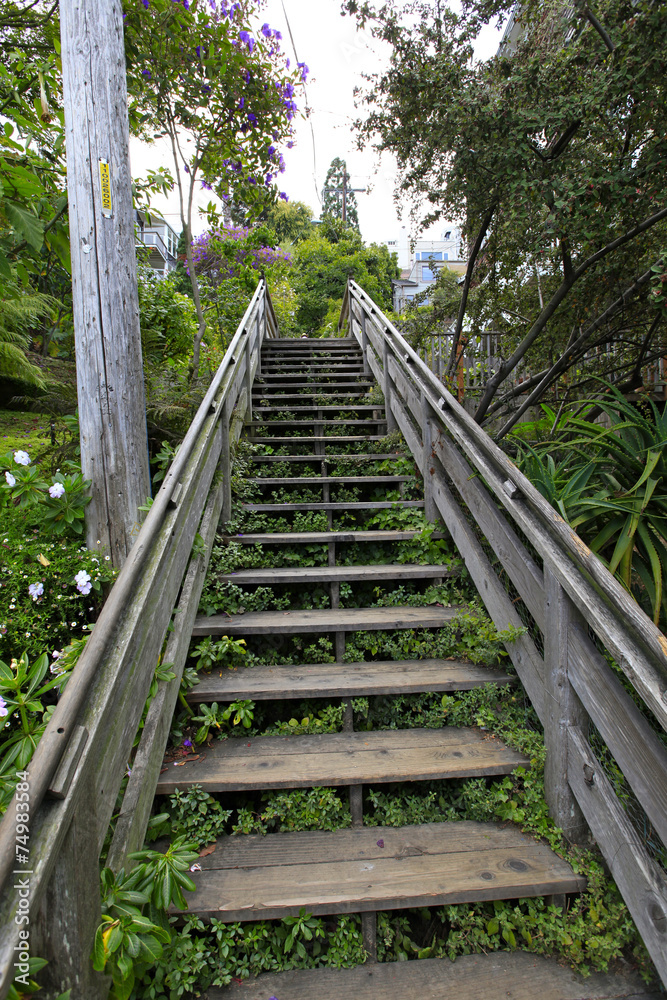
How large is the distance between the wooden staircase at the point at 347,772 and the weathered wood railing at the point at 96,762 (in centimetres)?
27

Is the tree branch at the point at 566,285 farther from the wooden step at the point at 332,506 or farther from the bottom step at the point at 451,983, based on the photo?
the bottom step at the point at 451,983

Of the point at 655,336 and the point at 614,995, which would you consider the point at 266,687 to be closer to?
the point at 614,995

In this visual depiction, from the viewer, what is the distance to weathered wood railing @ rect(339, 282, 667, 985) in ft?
4.66

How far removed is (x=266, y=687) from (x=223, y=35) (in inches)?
170

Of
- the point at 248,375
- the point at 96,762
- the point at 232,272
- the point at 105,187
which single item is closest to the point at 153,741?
the point at 96,762

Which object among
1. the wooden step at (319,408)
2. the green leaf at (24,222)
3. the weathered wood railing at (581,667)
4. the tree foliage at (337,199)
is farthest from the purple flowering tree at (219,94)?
the tree foliage at (337,199)

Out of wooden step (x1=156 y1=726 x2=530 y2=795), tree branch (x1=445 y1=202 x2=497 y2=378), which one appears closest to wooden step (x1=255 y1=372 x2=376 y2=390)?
tree branch (x1=445 y1=202 x2=497 y2=378)

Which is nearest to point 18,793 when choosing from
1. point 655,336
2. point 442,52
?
point 442,52

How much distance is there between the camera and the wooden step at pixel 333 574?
9.34ft

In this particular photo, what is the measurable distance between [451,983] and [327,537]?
2116 millimetres

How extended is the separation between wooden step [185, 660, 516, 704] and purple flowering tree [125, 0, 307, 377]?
2.88 metres

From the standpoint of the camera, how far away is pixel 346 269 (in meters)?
15.2

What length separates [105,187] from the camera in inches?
82.1

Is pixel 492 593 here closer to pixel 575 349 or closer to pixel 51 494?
pixel 51 494
